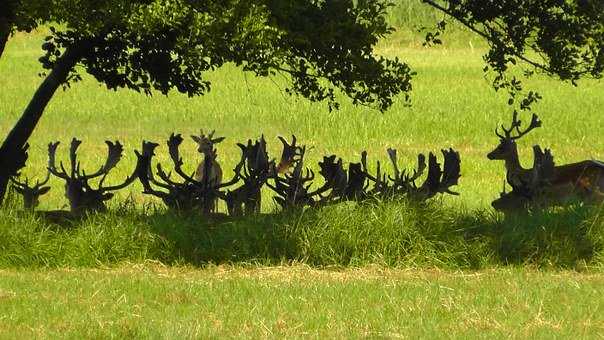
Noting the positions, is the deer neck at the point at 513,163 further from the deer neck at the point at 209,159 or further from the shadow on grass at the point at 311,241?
the deer neck at the point at 209,159

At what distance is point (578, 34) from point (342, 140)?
10.8 m

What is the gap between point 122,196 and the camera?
55.2 feet

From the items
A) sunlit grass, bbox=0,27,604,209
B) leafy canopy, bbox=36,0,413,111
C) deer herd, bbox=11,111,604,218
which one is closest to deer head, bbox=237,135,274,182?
deer herd, bbox=11,111,604,218

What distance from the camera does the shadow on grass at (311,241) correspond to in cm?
1174

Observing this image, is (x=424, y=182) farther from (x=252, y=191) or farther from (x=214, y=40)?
(x=214, y=40)

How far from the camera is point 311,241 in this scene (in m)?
11.9

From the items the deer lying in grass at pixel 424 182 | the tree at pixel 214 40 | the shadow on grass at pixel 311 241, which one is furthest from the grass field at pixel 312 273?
the tree at pixel 214 40

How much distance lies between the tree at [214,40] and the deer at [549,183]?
1693 mm

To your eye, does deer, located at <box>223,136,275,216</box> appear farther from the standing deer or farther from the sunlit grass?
the sunlit grass

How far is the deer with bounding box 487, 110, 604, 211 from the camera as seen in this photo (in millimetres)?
13234

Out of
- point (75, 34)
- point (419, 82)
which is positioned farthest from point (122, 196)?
point (419, 82)

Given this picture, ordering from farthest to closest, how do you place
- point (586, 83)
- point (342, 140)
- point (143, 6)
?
point (586, 83)
point (342, 140)
point (143, 6)

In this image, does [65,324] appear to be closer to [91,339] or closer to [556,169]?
[91,339]

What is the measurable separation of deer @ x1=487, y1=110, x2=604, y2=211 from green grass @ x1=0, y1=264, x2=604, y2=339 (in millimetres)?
1749
